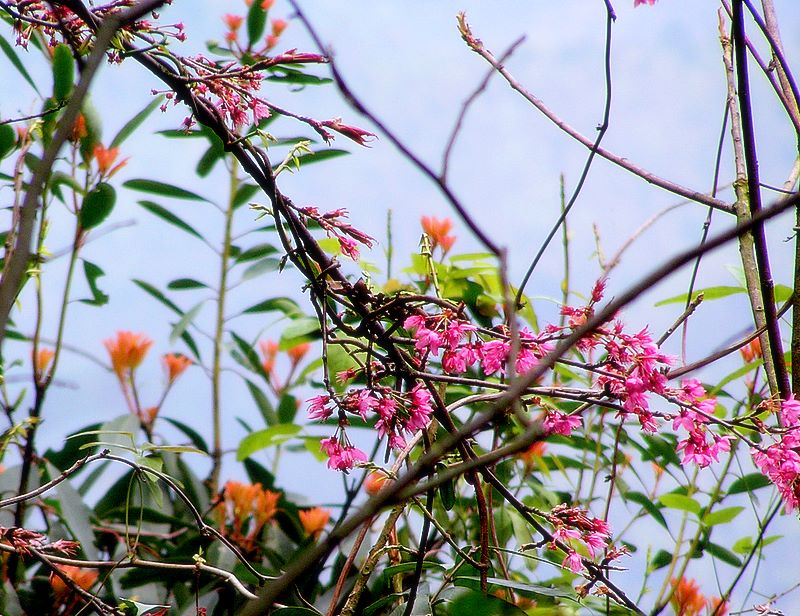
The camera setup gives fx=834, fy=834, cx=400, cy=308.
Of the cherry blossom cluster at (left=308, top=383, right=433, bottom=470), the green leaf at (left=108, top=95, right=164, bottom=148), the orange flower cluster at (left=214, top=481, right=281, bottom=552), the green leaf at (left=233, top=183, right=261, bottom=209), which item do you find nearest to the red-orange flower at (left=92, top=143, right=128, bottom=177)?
the green leaf at (left=108, top=95, right=164, bottom=148)

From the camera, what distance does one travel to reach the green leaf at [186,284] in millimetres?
1340

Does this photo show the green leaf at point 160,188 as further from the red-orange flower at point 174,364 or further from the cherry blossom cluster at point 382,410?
the cherry blossom cluster at point 382,410

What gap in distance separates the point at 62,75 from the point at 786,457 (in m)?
0.82

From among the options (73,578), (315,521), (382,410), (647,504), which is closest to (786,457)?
(382,410)

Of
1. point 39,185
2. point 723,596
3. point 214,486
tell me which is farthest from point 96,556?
point 39,185

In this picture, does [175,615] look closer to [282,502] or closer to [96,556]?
[96,556]

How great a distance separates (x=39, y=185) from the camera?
0.26 m

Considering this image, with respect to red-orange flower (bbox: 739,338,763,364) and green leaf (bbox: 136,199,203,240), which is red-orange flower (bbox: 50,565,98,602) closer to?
green leaf (bbox: 136,199,203,240)

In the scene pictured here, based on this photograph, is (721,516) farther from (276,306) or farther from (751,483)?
(276,306)

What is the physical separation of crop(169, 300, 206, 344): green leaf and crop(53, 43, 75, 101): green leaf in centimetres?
40

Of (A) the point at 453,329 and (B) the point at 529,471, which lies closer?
(A) the point at 453,329

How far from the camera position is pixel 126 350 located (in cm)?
123

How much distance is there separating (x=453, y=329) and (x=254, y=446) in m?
0.53

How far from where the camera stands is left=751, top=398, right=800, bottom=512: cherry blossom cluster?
62 centimetres
